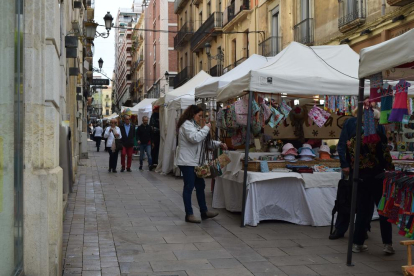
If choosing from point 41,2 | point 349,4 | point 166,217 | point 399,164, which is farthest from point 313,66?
point 349,4

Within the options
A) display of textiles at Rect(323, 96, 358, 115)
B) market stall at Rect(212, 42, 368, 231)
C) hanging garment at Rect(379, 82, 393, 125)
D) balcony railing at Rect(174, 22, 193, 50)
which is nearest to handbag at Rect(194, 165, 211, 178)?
market stall at Rect(212, 42, 368, 231)

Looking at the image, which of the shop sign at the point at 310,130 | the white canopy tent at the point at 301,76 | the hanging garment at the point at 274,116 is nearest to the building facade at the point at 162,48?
the shop sign at the point at 310,130

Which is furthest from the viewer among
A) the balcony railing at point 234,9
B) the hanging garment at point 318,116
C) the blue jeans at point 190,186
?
the balcony railing at point 234,9

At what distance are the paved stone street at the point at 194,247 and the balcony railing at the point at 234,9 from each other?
18573mm

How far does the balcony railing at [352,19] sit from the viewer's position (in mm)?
16203

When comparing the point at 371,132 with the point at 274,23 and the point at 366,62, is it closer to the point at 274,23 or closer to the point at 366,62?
the point at 366,62

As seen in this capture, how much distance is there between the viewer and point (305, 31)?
20.1 m

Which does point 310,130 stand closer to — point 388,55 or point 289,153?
point 289,153

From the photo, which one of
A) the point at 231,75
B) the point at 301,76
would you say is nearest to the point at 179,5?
the point at 231,75

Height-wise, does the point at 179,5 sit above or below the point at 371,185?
above

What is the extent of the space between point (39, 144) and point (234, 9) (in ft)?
82.3

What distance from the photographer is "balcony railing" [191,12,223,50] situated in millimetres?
30723

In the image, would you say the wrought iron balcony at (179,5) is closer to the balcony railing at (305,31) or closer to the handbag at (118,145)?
the balcony railing at (305,31)

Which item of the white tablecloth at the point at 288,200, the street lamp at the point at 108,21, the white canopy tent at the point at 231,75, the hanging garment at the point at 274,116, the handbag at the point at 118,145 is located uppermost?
the street lamp at the point at 108,21
